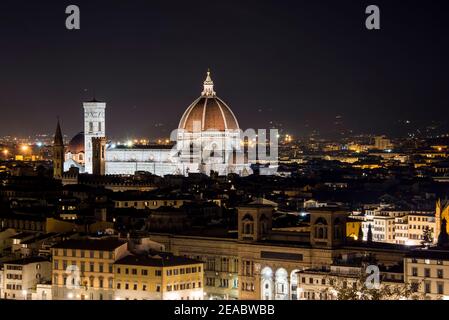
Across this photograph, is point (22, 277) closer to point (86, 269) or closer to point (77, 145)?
point (86, 269)

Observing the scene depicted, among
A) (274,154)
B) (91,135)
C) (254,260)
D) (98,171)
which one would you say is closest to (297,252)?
(254,260)

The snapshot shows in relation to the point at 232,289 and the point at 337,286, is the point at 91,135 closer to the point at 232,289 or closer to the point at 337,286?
the point at 232,289

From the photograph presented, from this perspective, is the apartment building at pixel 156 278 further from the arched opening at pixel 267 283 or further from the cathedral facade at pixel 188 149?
the cathedral facade at pixel 188 149

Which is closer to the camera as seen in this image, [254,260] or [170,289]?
[170,289]

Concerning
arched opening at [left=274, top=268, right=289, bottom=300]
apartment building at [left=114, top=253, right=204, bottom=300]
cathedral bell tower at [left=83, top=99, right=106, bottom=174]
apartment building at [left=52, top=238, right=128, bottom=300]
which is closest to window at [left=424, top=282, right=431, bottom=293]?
arched opening at [left=274, top=268, right=289, bottom=300]

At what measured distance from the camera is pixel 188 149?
324 feet

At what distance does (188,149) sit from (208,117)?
3188 mm

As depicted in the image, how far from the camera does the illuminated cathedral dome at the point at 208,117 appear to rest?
9950 centimetres

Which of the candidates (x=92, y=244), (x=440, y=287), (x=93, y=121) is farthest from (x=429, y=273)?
(x=93, y=121)

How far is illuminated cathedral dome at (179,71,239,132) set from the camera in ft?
326

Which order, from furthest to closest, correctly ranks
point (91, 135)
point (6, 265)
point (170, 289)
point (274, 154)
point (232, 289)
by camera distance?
1. point (274, 154)
2. point (91, 135)
3. point (232, 289)
4. point (6, 265)
5. point (170, 289)

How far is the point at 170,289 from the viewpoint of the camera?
3359 centimetres

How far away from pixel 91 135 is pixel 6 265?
2525 inches

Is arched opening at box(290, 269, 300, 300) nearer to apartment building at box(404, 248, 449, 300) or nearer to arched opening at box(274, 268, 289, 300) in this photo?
arched opening at box(274, 268, 289, 300)
